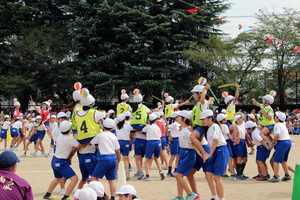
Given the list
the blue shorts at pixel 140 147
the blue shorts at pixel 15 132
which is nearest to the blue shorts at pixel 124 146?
the blue shorts at pixel 140 147

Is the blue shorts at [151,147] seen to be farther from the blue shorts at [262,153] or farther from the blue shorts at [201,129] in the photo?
the blue shorts at [201,129]

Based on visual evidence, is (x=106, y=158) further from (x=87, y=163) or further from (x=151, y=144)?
(x=151, y=144)

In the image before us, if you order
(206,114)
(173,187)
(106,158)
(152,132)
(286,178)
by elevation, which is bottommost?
(173,187)

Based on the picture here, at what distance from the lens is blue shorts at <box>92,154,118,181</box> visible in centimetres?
743

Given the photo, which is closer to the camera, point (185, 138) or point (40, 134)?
point (185, 138)

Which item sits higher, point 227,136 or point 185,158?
point 227,136

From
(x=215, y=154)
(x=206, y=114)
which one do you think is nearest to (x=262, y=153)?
(x=215, y=154)

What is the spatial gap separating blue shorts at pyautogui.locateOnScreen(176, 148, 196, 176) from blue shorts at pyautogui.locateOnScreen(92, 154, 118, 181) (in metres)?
1.27

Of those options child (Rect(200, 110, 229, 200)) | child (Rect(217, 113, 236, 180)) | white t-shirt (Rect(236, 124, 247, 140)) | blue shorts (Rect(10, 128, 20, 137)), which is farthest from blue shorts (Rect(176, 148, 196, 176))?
blue shorts (Rect(10, 128, 20, 137))

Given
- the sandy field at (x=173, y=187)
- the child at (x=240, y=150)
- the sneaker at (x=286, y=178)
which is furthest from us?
the child at (x=240, y=150)

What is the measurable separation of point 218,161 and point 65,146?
9.94ft

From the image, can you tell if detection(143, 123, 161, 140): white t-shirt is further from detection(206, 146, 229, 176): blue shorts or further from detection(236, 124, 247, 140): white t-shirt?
detection(206, 146, 229, 176): blue shorts

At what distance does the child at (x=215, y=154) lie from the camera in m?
7.11

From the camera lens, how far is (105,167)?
294 inches
